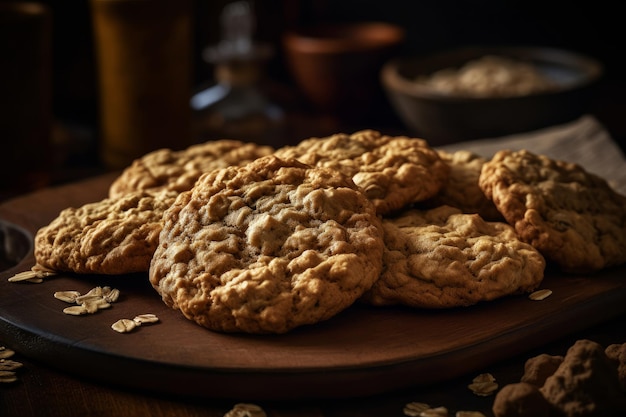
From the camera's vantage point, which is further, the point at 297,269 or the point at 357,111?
the point at 357,111

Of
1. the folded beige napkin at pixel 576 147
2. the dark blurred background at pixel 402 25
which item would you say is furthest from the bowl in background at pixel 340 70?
the folded beige napkin at pixel 576 147

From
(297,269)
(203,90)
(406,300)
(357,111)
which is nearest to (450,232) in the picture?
(406,300)

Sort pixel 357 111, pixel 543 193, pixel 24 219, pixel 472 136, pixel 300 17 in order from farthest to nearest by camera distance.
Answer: pixel 300 17 → pixel 357 111 → pixel 472 136 → pixel 24 219 → pixel 543 193

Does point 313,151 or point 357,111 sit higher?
point 313,151

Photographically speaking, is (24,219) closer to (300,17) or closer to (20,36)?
(20,36)

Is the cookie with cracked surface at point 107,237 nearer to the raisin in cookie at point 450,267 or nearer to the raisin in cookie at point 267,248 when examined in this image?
the raisin in cookie at point 267,248

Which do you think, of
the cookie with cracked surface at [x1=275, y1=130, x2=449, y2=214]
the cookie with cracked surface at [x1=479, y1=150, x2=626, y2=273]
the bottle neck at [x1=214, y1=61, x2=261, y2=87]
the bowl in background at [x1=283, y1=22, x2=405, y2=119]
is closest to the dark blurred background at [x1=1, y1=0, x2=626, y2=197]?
the bowl in background at [x1=283, y1=22, x2=405, y2=119]
